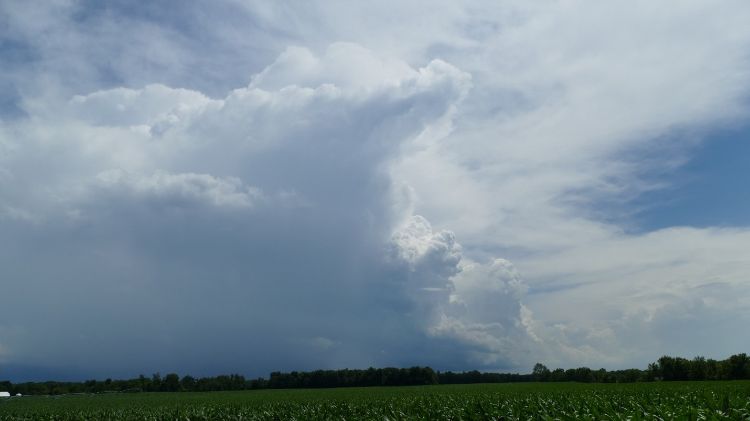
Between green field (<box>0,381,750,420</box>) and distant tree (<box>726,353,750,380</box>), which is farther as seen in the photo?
distant tree (<box>726,353,750,380</box>)

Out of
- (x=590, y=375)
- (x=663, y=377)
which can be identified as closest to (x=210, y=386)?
(x=590, y=375)

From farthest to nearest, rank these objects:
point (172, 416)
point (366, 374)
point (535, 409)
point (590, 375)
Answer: point (366, 374) < point (590, 375) < point (172, 416) < point (535, 409)

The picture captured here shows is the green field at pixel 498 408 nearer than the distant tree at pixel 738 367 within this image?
Yes

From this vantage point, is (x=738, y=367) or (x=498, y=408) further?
(x=738, y=367)

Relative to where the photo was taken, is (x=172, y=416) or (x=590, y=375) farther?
(x=590, y=375)

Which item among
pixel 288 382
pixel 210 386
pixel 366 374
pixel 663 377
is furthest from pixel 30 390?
pixel 663 377

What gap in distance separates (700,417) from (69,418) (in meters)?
52.2

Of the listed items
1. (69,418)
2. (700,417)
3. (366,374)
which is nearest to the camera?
(700,417)

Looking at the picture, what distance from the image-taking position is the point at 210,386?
194000 mm

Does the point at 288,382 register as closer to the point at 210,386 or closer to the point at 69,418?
the point at 210,386

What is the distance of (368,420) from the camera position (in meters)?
27.9

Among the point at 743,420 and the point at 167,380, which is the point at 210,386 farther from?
the point at 743,420

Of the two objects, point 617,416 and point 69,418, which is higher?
point 617,416

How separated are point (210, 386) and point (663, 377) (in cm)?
14043
